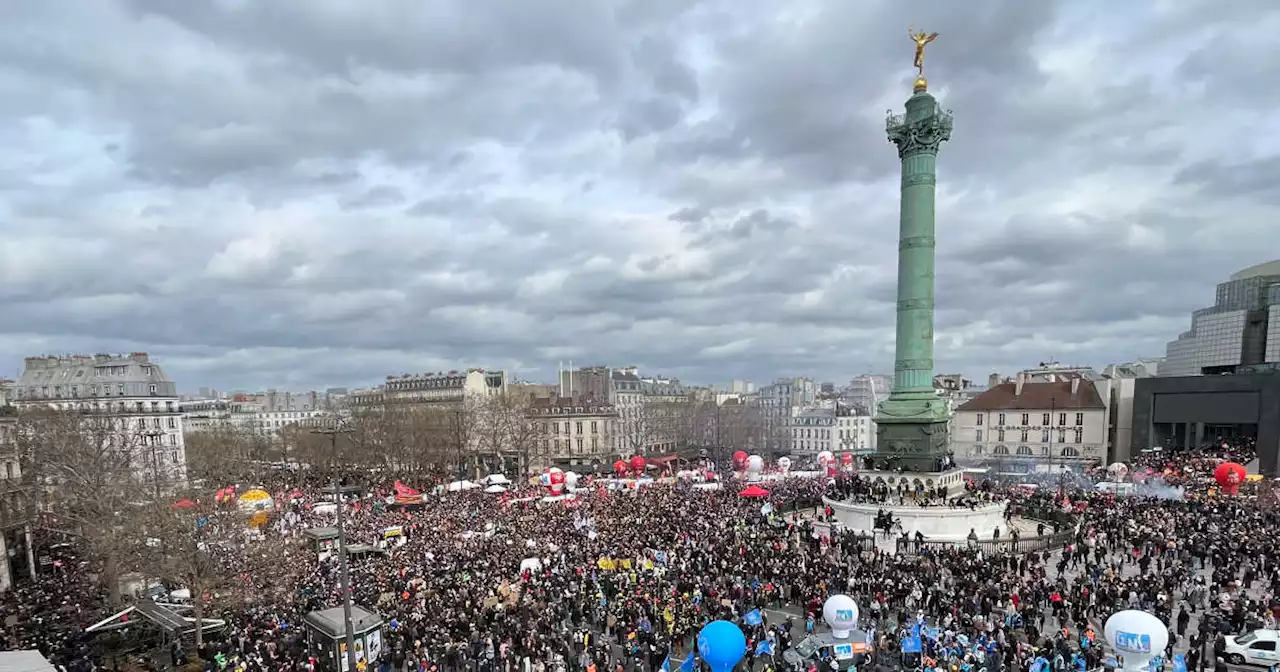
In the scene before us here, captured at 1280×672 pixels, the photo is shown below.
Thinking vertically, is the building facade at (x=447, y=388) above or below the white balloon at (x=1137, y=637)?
below

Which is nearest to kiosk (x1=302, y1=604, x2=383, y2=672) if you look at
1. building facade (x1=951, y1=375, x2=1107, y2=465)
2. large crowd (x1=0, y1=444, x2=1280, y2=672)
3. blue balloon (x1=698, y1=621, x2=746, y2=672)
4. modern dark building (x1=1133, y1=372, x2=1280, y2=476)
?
large crowd (x1=0, y1=444, x2=1280, y2=672)

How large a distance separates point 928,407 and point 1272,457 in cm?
3510

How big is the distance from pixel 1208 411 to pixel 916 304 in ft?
122

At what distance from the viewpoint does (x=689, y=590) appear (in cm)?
2191

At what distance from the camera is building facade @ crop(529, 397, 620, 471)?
83375 mm

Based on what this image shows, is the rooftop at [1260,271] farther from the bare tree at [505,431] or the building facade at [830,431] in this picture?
the bare tree at [505,431]

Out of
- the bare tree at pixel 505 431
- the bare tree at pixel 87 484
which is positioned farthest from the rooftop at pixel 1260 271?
the bare tree at pixel 87 484

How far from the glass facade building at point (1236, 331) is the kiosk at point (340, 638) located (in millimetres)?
78299

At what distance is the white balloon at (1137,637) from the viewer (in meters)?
13.8

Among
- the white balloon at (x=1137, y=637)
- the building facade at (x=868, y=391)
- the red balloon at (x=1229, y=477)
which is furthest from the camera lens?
the building facade at (x=868, y=391)

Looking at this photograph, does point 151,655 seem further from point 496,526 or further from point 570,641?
point 496,526

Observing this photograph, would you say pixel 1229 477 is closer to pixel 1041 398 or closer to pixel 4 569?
pixel 1041 398

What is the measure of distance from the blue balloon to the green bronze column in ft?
87.4

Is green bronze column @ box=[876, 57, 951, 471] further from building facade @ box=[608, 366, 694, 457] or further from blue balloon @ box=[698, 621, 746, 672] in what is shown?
building facade @ box=[608, 366, 694, 457]
